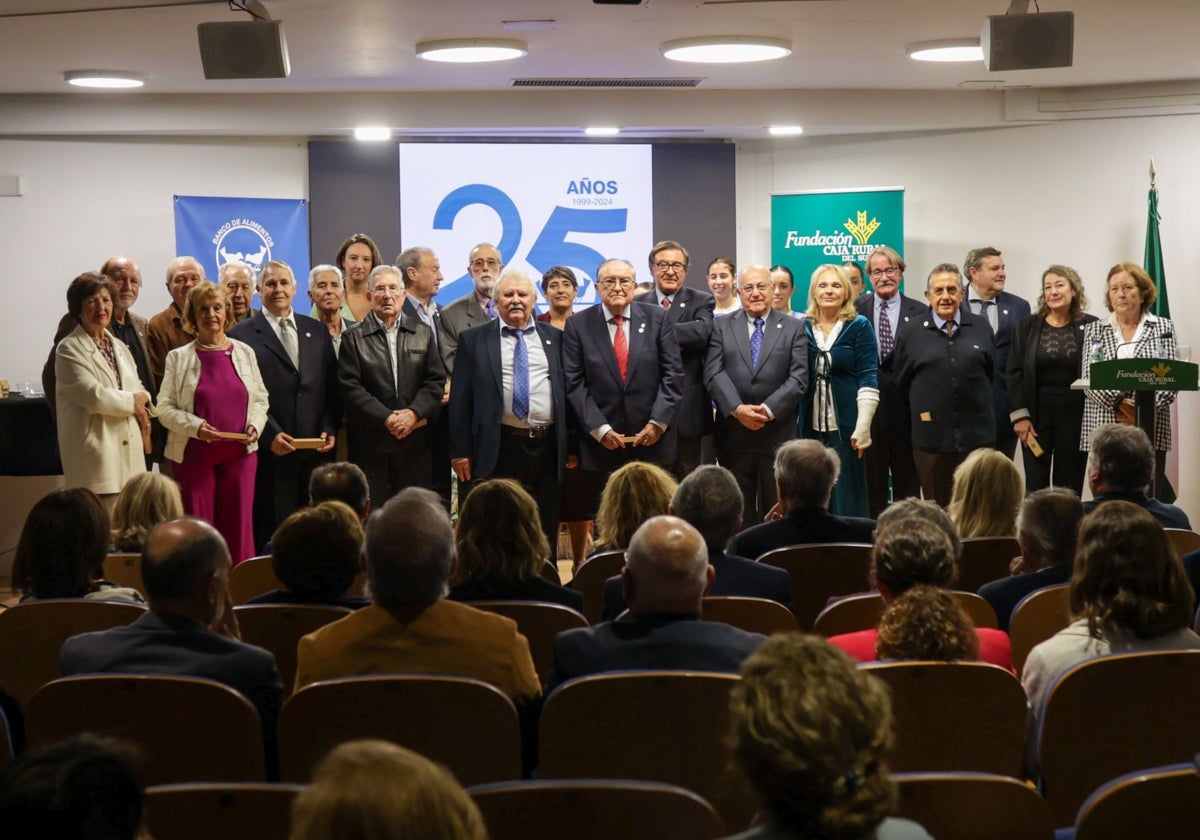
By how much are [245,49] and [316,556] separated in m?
3.67

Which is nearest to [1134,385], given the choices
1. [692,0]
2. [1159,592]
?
[692,0]

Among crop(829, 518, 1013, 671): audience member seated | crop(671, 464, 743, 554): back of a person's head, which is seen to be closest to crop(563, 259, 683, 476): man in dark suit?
crop(671, 464, 743, 554): back of a person's head

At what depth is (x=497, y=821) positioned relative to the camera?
190 centimetres

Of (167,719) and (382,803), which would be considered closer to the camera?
(382,803)

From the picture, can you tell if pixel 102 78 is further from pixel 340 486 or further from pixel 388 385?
pixel 340 486

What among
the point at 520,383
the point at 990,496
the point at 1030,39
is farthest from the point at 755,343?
the point at 990,496

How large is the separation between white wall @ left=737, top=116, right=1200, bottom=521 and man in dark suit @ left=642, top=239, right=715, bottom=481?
12.5 ft

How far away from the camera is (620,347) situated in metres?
6.81

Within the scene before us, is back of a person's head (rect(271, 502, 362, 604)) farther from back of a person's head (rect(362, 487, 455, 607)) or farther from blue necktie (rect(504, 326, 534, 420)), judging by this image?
blue necktie (rect(504, 326, 534, 420))

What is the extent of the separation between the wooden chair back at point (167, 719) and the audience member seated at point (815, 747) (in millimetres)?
1275

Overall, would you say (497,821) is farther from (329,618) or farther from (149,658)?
(329,618)

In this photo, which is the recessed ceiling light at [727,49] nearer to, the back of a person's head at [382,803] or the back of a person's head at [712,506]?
the back of a person's head at [712,506]

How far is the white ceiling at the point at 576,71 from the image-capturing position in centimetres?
691

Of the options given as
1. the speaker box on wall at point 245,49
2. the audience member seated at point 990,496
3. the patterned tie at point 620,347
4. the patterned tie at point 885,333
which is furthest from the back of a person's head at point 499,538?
the patterned tie at point 885,333
